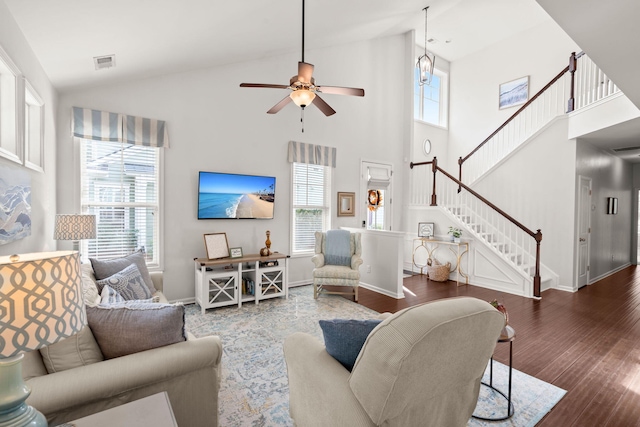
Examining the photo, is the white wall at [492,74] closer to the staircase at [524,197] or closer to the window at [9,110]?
the staircase at [524,197]

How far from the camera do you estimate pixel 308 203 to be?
5547mm

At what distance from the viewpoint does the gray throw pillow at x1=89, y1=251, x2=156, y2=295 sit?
2855 mm

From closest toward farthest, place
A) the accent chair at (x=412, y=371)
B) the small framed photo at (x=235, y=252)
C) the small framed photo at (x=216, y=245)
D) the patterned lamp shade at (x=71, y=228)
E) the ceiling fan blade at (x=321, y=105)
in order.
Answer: the accent chair at (x=412, y=371)
the patterned lamp shade at (x=71, y=228)
the ceiling fan blade at (x=321, y=105)
the small framed photo at (x=216, y=245)
the small framed photo at (x=235, y=252)

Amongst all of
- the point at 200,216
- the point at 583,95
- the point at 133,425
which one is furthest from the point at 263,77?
the point at 583,95

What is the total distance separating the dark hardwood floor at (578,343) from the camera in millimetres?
2240

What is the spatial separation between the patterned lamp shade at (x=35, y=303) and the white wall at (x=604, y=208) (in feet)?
22.7

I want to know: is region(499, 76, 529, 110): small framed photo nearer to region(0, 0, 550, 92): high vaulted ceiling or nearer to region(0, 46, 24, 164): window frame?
region(0, 0, 550, 92): high vaulted ceiling

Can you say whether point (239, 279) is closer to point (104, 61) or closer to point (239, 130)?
point (239, 130)

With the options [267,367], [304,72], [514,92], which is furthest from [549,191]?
[267,367]

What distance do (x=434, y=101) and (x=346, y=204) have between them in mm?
4510

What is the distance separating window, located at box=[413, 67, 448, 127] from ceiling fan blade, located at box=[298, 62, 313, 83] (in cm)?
568

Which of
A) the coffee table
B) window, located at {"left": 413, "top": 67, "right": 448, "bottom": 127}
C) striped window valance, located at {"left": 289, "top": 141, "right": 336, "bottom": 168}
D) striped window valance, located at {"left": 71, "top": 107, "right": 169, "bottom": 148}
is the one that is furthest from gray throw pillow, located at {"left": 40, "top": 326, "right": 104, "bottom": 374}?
window, located at {"left": 413, "top": 67, "right": 448, "bottom": 127}

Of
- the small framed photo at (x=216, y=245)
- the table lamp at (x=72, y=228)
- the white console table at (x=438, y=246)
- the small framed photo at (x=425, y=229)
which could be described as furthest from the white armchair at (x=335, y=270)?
the table lamp at (x=72, y=228)

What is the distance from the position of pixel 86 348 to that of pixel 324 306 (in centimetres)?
313
